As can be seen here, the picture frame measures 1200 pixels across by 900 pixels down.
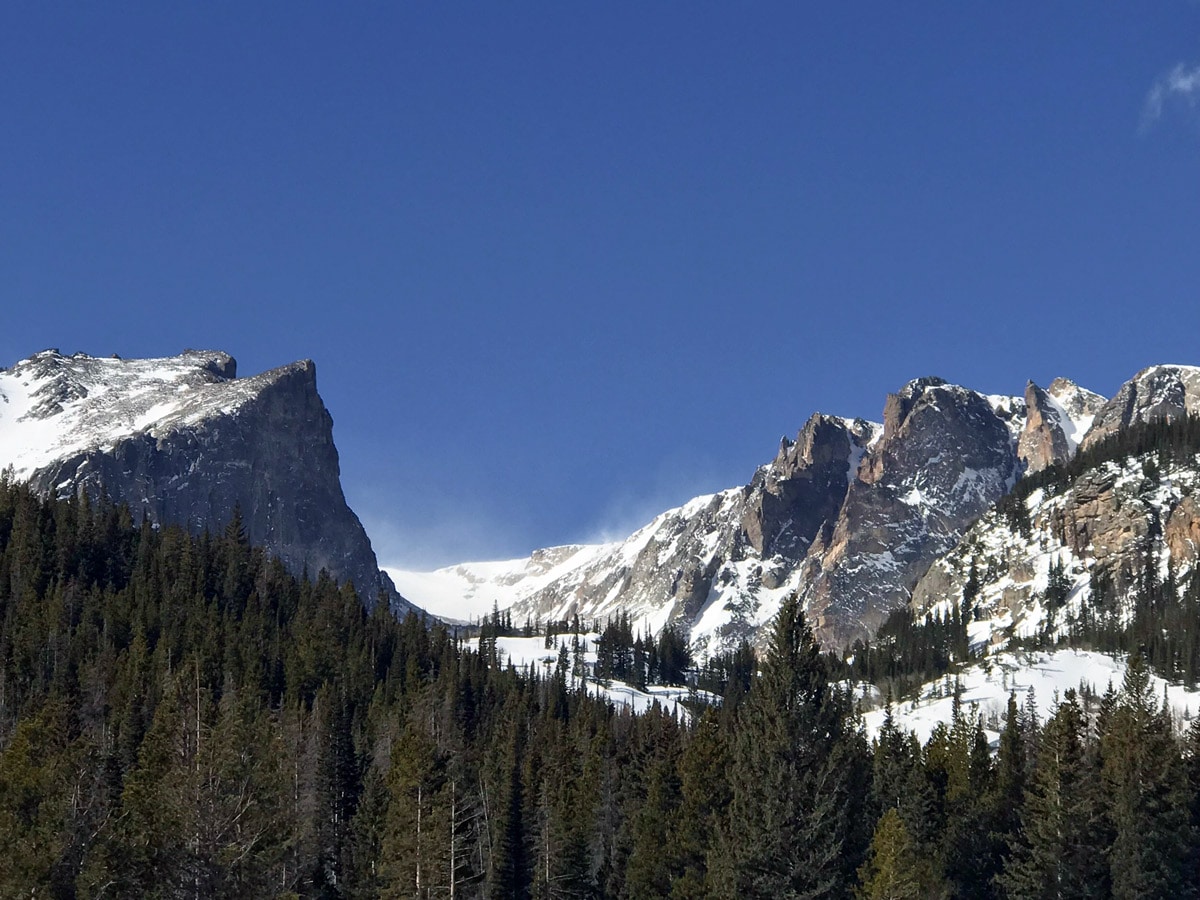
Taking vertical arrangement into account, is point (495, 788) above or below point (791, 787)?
below

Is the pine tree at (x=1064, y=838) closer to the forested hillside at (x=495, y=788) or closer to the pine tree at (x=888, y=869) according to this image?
the forested hillside at (x=495, y=788)

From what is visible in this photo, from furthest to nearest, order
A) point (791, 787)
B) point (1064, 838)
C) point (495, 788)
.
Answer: point (495, 788) < point (1064, 838) < point (791, 787)

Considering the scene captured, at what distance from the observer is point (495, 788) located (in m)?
103

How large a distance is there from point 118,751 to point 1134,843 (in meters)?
58.0

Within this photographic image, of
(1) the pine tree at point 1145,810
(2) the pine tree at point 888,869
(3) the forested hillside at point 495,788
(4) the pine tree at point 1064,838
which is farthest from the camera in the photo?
(4) the pine tree at point 1064,838

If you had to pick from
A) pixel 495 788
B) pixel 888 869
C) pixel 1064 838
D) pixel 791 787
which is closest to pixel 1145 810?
pixel 1064 838

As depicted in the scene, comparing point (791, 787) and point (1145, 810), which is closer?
point (791, 787)

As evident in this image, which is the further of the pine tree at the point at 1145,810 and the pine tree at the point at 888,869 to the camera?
the pine tree at the point at 1145,810

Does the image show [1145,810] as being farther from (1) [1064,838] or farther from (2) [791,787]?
(2) [791,787]

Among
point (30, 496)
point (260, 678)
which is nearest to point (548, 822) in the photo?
point (260, 678)

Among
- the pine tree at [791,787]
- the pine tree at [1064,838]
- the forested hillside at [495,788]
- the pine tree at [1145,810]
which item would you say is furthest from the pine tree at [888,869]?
the pine tree at [1145,810]

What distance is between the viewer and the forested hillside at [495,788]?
54.3 m

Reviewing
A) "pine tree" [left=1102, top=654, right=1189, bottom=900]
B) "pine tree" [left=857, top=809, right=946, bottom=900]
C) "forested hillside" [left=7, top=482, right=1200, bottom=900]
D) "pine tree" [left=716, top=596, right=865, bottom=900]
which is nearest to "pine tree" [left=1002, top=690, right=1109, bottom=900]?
"forested hillside" [left=7, top=482, right=1200, bottom=900]

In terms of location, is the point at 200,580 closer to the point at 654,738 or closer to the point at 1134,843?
the point at 654,738
